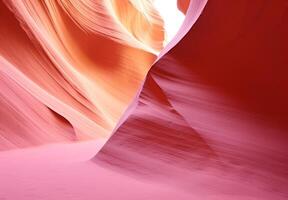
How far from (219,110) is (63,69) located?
487 cm

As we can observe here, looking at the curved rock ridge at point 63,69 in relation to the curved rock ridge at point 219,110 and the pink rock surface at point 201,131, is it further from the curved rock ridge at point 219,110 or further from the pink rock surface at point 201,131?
the curved rock ridge at point 219,110

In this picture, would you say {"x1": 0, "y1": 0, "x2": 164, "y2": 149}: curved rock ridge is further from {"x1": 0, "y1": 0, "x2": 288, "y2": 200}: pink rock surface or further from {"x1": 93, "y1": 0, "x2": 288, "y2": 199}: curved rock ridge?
{"x1": 93, "y1": 0, "x2": 288, "y2": 199}: curved rock ridge

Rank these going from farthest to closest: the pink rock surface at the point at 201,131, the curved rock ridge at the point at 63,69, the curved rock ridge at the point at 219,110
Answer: the curved rock ridge at the point at 63,69, the curved rock ridge at the point at 219,110, the pink rock surface at the point at 201,131

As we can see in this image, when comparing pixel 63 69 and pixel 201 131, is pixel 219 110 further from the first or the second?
pixel 63 69

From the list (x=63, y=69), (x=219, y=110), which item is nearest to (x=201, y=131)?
(x=219, y=110)

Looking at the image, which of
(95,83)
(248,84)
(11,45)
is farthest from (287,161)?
(95,83)

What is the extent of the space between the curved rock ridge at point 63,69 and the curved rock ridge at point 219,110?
2489 mm

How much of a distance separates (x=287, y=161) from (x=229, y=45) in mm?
1089

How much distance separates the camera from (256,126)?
3006mm

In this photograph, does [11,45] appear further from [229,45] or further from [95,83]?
[229,45]

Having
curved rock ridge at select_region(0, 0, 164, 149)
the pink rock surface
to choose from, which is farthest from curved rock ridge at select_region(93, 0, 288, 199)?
curved rock ridge at select_region(0, 0, 164, 149)

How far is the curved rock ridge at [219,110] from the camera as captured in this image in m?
2.85

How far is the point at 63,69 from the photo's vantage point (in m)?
7.54

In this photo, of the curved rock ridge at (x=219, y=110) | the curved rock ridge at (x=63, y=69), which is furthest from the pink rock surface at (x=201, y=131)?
the curved rock ridge at (x=63, y=69)
